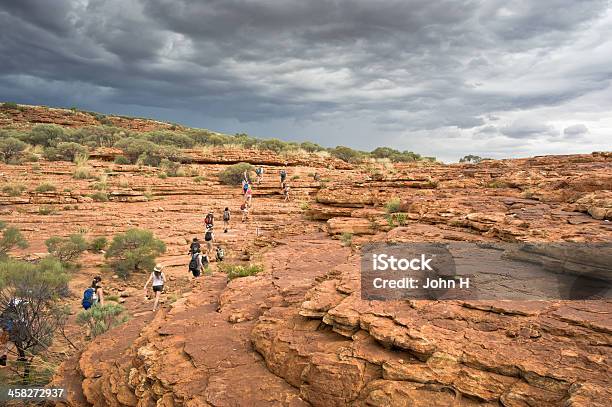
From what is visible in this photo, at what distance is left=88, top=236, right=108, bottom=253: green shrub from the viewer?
56.9 ft

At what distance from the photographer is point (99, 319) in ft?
32.3

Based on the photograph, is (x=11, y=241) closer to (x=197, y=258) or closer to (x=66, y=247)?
(x=66, y=247)

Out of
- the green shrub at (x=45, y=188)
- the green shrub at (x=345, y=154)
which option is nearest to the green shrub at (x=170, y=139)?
the green shrub at (x=345, y=154)

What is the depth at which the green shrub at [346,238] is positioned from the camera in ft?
33.7

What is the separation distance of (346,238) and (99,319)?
6.85 m

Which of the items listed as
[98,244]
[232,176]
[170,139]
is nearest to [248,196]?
[232,176]

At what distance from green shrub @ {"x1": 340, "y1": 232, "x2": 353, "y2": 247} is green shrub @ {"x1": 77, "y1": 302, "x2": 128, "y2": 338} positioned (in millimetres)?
6314

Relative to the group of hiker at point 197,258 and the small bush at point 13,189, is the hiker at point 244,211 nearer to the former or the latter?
the group of hiker at point 197,258

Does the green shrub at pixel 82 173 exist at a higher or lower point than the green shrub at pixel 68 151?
lower

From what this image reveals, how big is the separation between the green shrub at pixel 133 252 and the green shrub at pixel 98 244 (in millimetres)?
1287

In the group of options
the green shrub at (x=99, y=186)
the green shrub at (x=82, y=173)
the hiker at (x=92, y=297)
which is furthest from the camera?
the green shrub at (x=82, y=173)

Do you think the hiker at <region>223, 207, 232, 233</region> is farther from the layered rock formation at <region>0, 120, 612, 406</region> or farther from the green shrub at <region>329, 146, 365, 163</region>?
the green shrub at <region>329, 146, 365, 163</region>

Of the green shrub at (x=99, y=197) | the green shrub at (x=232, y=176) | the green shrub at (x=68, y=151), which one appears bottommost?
the green shrub at (x=99, y=197)

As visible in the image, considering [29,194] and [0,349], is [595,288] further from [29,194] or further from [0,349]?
[29,194]
